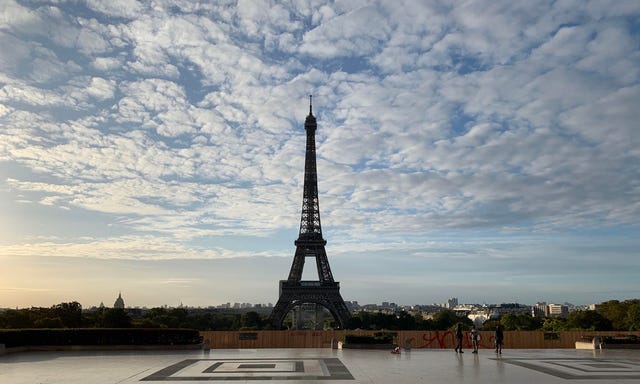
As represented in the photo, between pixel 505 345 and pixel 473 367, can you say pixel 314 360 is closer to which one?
pixel 473 367

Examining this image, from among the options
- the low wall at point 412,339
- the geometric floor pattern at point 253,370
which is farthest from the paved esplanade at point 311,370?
the low wall at point 412,339

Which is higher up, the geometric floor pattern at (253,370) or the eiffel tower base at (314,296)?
the eiffel tower base at (314,296)

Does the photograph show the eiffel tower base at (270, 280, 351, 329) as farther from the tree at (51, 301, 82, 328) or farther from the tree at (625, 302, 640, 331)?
the tree at (625, 302, 640, 331)

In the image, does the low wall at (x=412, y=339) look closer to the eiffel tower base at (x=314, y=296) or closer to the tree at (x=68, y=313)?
the tree at (x=68, y=313)

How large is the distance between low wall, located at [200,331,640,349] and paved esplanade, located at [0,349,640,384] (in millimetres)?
11272

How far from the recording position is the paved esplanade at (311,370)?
55.1 feet

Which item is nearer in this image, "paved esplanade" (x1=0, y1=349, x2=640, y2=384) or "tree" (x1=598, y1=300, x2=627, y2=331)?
"paved esplanade" (x1=0, y1=349, x2=640, y2=384)

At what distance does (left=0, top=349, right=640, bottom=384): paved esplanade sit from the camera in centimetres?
1679

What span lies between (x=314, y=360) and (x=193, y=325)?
8422cm

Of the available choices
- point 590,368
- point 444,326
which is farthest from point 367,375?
point 444,326

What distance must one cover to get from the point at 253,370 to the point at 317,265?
74836 mm

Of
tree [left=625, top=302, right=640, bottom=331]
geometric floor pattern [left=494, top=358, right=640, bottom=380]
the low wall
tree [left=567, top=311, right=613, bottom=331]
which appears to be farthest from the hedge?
tree [left=567, top=311, right=613, bottom=331]

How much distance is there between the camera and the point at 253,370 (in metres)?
19.7

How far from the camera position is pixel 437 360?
76.9ft
